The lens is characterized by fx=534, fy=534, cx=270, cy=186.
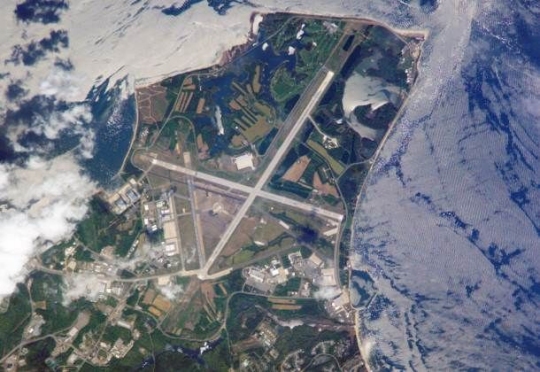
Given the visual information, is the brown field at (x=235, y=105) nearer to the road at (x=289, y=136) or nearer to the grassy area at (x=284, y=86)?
the grassy area at (x=284, y=86)

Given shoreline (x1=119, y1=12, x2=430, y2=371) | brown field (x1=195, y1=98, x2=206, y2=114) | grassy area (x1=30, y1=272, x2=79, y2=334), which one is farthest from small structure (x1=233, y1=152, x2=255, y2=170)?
grassy area (x1=30, y1=272, x2=79, y2=334)

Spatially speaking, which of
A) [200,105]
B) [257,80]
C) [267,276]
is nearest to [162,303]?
[267,276]

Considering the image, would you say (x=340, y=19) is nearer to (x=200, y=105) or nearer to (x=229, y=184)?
(x=200, y=105)

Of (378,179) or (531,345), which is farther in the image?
(378,179)

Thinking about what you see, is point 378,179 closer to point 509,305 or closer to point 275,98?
point 275,98

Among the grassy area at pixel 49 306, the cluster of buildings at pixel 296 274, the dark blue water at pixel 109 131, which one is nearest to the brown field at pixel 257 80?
the dark blue water at pixel 109 131

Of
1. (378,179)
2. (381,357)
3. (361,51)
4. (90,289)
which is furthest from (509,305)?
(90,289)

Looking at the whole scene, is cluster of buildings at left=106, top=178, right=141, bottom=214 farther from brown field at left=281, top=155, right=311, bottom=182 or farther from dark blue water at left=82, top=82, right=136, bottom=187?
brown field at left=281, top=155, right=311, bottom=182
